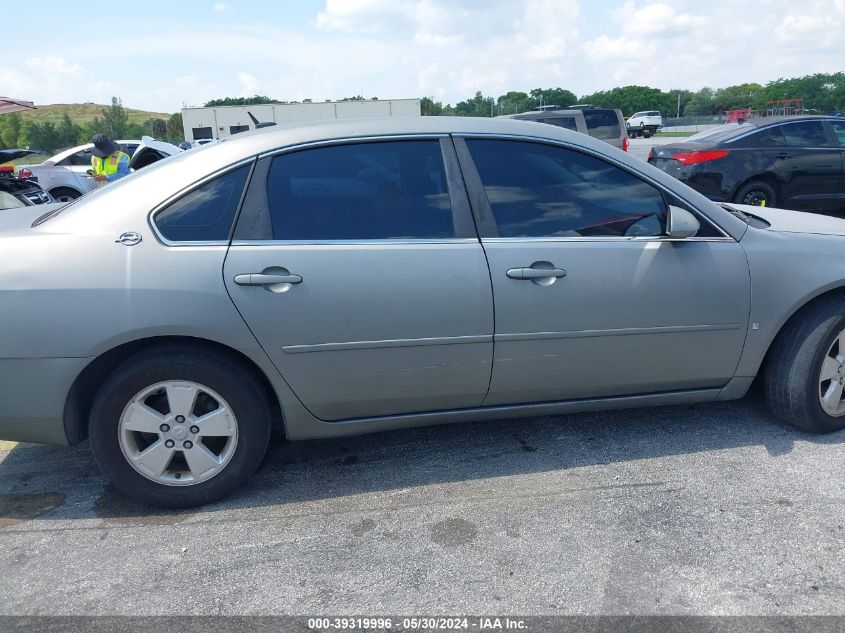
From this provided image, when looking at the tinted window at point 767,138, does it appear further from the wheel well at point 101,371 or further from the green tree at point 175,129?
the green tree at point 175,129

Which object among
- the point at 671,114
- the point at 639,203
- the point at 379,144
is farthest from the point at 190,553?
the point at 671,114

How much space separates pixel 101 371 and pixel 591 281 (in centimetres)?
223

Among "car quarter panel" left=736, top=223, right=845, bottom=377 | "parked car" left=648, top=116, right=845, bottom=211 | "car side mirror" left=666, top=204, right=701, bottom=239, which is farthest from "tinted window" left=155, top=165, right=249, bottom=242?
"parked car" left=648, top=116, right=845, bottom=211

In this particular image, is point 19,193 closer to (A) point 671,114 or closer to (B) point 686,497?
(B) point 686,497

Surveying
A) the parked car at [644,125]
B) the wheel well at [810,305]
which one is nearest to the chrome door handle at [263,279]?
the wheel well at [810,305]

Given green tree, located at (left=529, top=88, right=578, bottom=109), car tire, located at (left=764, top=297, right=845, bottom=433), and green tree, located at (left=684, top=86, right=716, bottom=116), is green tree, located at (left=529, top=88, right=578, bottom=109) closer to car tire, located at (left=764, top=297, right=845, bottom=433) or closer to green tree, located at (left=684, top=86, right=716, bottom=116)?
green tree, located at (left=684, top=86, right=716, bottom=116)

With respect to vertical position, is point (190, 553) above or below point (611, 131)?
below

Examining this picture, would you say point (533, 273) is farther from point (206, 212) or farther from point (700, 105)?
point (700, 105)

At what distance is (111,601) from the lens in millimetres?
2479

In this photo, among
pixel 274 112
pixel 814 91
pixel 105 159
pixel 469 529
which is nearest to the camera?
pixel 469 529

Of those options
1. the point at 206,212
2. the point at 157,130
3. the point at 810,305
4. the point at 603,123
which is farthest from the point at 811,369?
the point at 157,130

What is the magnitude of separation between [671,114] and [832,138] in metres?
72.6

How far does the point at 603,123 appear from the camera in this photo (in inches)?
546

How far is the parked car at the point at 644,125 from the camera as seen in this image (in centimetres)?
4869
